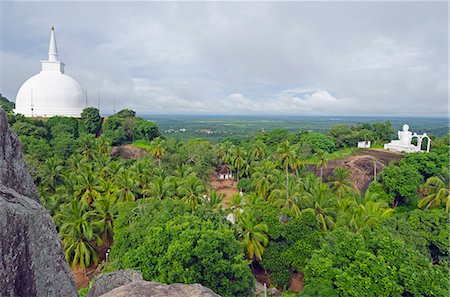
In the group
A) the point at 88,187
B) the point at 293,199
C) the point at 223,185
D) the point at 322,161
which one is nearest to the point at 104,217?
the point at 88,187

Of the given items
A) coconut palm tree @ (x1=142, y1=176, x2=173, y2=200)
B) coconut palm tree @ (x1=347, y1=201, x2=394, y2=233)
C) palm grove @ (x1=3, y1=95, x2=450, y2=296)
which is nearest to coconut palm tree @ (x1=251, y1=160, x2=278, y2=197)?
palm grove @ (x1=3, y1=95, x2=450, y2=296)

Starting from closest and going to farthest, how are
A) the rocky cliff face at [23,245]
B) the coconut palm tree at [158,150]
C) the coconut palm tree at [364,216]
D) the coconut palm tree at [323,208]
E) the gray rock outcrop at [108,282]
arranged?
the rocky cliff face at [23,245], the gray rock outcrop at [108,282], the coconut palm tree at [364,216], the coconut palm tree at [323,208], the coconut palm tree at [158,150]

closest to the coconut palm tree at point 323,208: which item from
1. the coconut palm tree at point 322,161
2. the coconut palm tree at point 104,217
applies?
the coconut palm tree at point 104,217

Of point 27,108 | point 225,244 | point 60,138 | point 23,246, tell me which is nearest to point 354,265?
point 225,244

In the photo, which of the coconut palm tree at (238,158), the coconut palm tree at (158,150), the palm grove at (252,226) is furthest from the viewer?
the coconut palm tree at (158,150)

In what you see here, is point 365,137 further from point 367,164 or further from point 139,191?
point 139,191

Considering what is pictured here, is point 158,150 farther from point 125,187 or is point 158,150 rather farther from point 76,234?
Answer: point 76,234

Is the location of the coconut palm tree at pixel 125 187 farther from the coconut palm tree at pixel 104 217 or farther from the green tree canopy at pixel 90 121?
the green tree canopy at pixel 90 121
